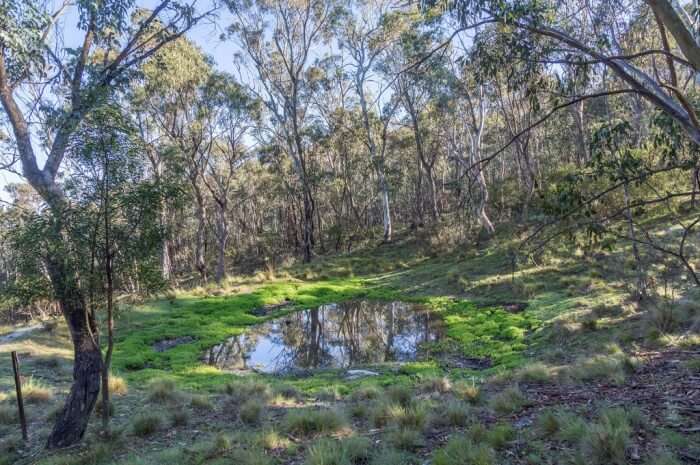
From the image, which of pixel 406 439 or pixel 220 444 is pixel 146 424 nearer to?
pixel 220 444

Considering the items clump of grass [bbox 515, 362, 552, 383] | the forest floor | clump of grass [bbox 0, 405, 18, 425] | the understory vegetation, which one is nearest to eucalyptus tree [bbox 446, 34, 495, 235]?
the understory vegetation

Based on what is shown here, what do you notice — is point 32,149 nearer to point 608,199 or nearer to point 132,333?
point 132,333

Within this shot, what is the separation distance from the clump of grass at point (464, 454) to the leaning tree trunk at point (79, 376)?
4344mm

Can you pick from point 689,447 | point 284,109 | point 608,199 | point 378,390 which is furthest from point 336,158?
point 689,447

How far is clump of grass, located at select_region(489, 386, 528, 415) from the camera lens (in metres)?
5.59

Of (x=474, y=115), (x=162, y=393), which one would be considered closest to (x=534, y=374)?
(x=162, y=393)

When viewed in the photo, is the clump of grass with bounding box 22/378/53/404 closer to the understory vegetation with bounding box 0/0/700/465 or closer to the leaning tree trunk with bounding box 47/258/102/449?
the understory vegetation with bounding box 0/0/700/465

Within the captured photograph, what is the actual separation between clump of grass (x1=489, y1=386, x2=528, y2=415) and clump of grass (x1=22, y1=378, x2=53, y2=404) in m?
6.93

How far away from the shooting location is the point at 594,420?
185 inches

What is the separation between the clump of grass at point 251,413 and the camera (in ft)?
20.5

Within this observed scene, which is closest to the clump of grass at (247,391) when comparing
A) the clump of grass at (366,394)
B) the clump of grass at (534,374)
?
the clump of grass at (366,394)

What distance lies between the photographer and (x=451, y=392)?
21.9 ft

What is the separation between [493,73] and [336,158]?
110 ft

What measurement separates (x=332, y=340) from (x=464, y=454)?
8.17 metres
